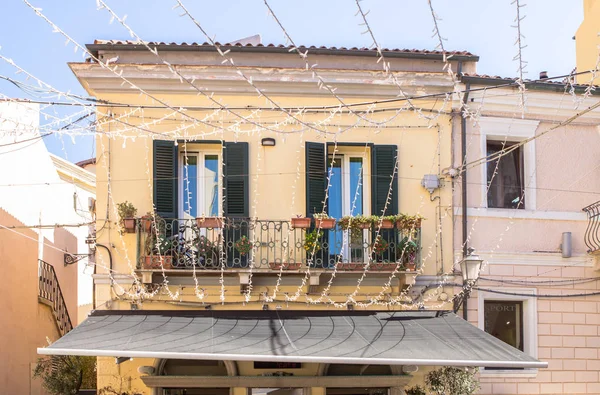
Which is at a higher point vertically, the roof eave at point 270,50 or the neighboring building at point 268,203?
the roof eave at point 270,50

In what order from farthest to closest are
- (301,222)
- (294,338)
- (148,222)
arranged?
(301,222)
(148,222)
(294,338)

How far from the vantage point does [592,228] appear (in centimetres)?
1261

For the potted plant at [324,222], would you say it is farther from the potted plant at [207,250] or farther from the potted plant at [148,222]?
the potted plant at [148,222]

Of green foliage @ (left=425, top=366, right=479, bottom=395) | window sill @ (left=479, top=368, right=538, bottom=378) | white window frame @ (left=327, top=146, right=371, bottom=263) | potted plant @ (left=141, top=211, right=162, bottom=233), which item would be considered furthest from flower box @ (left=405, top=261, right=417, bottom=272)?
potted plant @ (left=141, top=211, right=162, bottom=233)

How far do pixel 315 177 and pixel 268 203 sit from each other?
2.60 ft

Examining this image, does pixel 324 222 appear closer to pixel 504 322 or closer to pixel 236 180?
pixel 236 180

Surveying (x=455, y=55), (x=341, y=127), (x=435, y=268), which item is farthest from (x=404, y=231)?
(x=455, y=55)

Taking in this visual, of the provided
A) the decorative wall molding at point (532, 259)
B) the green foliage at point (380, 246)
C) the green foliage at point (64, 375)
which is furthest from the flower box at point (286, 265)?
the green foliage at point (64, 375)

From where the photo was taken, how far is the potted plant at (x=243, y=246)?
37.4 feet

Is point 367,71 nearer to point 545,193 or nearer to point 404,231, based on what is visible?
point 404,231

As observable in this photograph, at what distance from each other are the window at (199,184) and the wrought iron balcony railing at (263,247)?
0.32 meters

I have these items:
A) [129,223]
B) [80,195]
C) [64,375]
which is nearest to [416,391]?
[129,223]

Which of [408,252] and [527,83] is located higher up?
[527,83]

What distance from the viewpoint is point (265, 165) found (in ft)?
39.8
